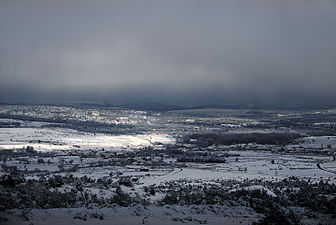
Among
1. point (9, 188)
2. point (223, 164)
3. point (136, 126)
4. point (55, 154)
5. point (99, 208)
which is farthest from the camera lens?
point (136, 126)

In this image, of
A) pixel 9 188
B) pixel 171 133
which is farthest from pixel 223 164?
pixel 171 133

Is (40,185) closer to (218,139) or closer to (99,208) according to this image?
(99,208)

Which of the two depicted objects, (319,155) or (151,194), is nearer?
(151,194)

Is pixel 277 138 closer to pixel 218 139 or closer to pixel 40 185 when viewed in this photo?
pixel 218 139

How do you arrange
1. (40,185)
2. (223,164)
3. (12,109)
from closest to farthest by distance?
(40,185) → (223,164) → (12,109)

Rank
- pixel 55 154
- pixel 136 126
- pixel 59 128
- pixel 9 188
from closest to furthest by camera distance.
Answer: pixel 9 188 < pixel 55 154 < pixel 59 128 < pixel 136 126

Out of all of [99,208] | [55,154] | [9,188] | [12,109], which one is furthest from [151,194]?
[12,109]

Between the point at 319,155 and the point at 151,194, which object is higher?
the point at 151,194

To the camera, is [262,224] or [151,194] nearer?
[262,224]

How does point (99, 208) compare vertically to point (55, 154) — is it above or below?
above
